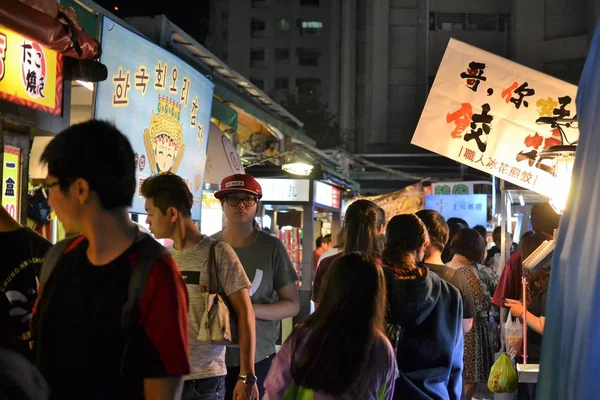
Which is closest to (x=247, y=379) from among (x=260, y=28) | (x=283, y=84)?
(x=283, y=84)

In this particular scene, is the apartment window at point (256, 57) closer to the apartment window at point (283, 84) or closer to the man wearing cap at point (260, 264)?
the apartment window at point (283, 84)

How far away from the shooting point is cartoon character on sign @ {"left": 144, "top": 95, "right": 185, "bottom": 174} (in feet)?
23.9

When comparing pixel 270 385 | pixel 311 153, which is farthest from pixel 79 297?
pixel 311 153

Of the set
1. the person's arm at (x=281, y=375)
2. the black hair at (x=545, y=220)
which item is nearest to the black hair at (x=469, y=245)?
the black hair at (x=545, y=220)

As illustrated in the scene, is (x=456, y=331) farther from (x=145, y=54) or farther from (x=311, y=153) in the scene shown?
(x=311, y=153)

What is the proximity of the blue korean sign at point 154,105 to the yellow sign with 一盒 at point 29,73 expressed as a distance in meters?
0.35

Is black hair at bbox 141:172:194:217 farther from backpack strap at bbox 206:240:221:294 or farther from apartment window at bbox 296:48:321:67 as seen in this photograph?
apartment window at bbox 296:48:321:67

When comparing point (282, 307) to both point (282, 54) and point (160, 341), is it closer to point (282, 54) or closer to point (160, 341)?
point (160, 341)

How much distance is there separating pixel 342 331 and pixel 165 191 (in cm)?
149

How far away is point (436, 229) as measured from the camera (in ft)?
19.3

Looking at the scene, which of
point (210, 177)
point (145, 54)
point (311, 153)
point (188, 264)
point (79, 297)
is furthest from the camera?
point (311, 153)

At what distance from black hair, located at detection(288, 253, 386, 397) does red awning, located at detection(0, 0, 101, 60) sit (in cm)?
286

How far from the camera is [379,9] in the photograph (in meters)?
57.3

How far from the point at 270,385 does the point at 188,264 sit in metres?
1.10
